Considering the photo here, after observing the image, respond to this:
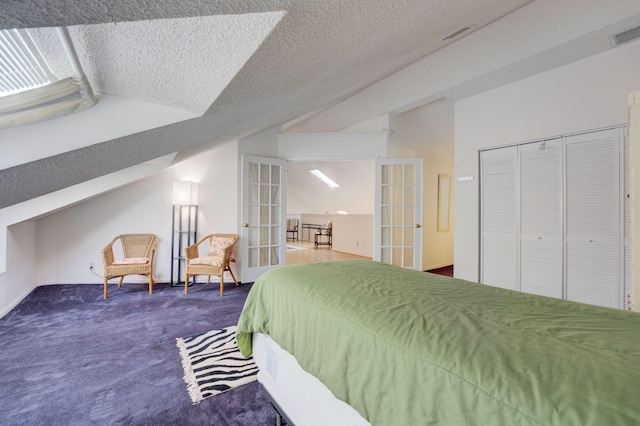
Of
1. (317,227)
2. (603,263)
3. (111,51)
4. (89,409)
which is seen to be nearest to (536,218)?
(603,263)

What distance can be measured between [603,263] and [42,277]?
22.2 feet

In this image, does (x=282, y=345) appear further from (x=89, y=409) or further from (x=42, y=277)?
(x=42, y=277)

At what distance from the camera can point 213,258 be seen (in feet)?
13.1

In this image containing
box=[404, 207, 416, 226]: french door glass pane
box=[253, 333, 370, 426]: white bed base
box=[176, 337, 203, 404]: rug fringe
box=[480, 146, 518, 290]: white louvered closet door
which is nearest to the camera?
box=[253, 333, 370, 426]: white bed base

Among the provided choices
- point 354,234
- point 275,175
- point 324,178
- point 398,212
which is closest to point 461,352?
point 398,212

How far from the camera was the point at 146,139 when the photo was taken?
166 centimetres

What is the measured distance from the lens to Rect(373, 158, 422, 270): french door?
14.2 ft

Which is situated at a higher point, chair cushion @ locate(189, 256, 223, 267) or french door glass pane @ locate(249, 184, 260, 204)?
french door glass pane @ locate(249, 184, 260, 204)

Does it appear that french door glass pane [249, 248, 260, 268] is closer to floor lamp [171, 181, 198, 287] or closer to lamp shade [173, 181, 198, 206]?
floor lamp [171, 181, 198, 287]

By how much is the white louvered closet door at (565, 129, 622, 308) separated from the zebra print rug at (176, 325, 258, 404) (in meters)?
3.15

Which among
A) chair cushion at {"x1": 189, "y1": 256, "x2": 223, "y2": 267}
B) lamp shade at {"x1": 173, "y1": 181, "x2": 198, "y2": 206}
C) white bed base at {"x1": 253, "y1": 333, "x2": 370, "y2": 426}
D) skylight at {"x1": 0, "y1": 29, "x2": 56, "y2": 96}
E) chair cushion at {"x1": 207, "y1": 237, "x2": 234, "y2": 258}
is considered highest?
skylight at {"x1": 0, "y1": 29, "x2": 56, "y2": 96}

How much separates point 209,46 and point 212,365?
6.75 feet

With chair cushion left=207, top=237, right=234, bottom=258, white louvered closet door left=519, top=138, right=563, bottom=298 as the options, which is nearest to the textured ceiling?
white louvered closet door left=519, top=138, right=563, bottom=298

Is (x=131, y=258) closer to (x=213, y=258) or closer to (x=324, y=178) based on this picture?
(x=213, y=258)
